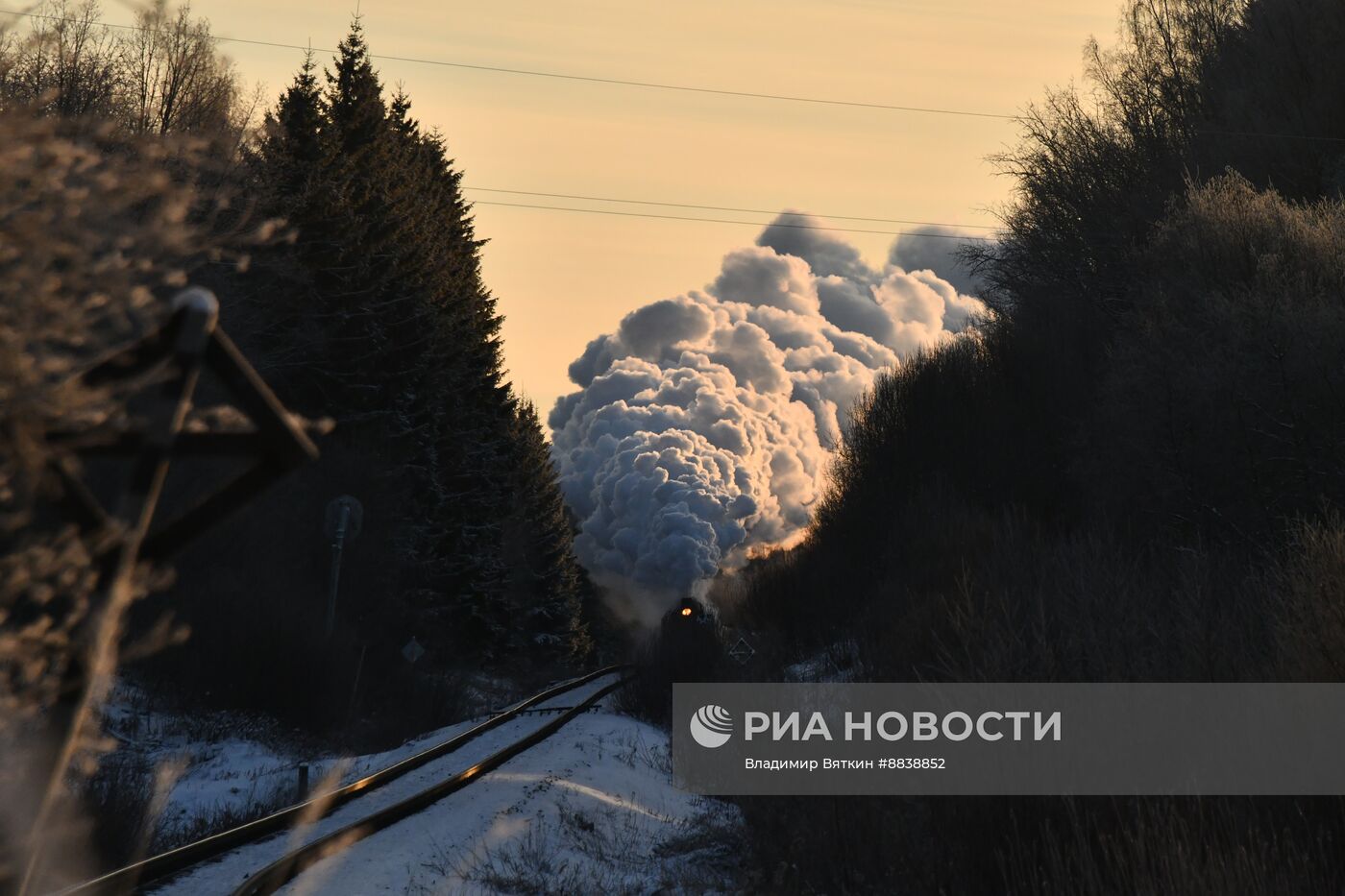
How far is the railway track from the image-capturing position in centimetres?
960

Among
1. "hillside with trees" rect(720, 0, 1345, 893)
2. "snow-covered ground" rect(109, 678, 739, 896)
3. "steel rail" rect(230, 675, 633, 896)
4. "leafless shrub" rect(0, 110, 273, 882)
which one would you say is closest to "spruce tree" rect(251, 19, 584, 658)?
"hillside with trees" rect(720, 0, 1345, 893)

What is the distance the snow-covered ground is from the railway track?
0.05m

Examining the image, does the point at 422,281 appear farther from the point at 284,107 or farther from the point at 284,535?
the point at 284,535

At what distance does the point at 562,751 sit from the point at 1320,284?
17.6m

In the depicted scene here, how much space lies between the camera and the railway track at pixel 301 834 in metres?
9.60

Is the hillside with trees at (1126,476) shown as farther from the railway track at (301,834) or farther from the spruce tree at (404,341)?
the spruce tree at (404,341)

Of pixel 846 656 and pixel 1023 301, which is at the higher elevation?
pixel 1023 301

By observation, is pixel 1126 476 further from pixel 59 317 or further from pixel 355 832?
pixel 59 317

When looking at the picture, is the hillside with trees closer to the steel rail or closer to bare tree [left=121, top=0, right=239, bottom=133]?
the steel rail

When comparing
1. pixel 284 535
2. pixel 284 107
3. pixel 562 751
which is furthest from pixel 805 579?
pixel 562 751

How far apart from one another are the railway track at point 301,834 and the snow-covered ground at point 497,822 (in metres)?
0.05

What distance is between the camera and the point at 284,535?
30.9 m

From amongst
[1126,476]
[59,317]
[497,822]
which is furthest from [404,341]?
[59,317]

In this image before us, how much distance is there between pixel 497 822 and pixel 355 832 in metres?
1.57
